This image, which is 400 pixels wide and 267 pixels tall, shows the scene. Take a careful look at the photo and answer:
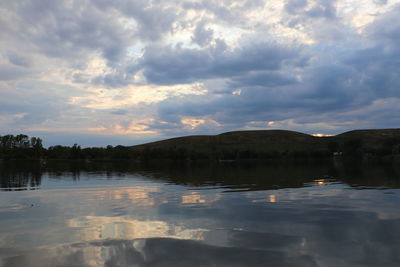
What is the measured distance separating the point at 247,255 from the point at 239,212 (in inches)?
461

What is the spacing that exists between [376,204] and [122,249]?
26.2 meters

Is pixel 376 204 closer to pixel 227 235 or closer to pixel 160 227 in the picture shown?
pixel 227 235

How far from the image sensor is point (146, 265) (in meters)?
14.9

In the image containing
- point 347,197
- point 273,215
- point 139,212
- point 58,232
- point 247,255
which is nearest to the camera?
point 247,255

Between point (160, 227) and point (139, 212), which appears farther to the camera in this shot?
point (139, 212)

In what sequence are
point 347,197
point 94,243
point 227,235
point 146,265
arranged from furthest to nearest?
point 347,197 → point 227,235 → point 94,243 → point 146,265

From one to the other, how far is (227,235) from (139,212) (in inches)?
440

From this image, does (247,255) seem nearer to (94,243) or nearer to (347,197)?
(94,243)

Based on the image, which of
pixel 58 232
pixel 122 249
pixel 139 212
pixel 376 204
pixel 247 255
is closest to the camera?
pixel 247 255

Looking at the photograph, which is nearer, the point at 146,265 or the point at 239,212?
the point at 146,265

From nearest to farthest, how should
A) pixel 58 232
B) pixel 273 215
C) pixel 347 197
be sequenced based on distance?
pixel 58 232 → pixel 273 215 → pixel 347 197

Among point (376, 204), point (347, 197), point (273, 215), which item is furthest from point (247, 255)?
point (347, 197)

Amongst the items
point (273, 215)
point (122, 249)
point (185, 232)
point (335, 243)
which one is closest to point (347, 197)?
point (273, 215)

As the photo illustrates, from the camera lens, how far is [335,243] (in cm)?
1809
